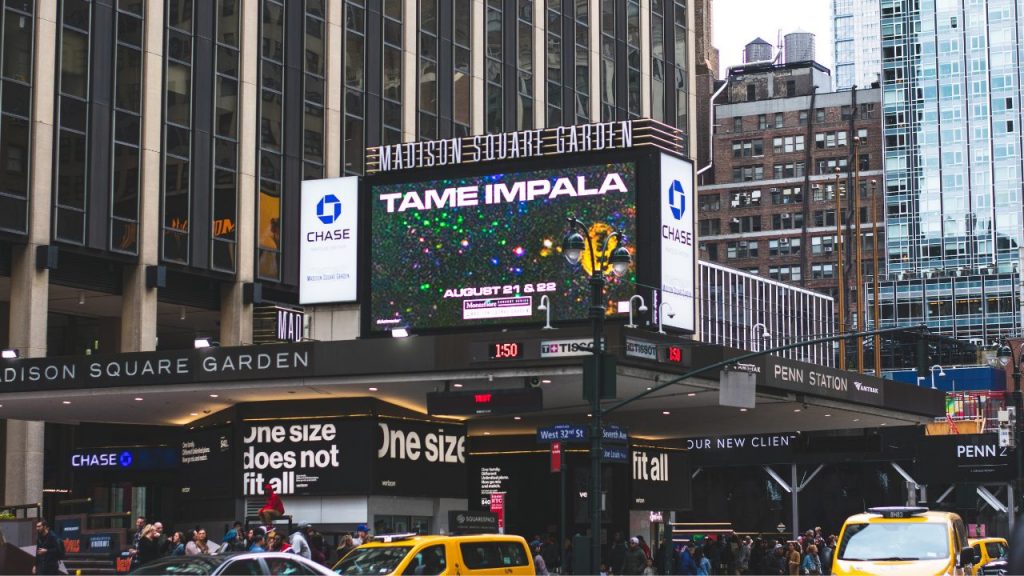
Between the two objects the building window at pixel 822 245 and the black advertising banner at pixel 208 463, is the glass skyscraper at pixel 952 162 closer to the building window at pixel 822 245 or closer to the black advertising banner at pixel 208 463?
the building window at pixel 822 245

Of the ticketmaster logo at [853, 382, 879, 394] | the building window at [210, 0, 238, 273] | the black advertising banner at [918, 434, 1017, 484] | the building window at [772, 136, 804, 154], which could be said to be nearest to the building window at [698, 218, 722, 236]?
the building window at [772, 136, 804, 154]

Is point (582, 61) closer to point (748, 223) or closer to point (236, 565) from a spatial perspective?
point (236, 565)

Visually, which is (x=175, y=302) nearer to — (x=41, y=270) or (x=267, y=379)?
(x=41, y=270)

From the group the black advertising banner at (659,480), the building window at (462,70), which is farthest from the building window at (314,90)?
the black advertising banner at (659,480)

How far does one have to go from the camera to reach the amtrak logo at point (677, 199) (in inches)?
1681

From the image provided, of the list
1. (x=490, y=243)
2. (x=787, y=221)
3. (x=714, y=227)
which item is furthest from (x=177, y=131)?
(x=714, y=227)

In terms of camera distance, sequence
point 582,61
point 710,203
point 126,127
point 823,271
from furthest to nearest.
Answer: point 710,203, point 823,271, point 582,61, point 126,127

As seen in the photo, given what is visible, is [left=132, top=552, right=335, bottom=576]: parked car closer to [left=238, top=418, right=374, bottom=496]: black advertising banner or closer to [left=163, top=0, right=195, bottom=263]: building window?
[left=238, top=418, right=374, bottom=496]: black advertising banner

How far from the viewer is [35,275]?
52.8 metres

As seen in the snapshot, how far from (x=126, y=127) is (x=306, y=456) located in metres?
20.0

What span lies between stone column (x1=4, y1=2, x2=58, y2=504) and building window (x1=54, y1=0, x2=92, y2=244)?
0.52m

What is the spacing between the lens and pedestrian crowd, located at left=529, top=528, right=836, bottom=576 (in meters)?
41.6

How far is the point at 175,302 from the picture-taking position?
2350 inches

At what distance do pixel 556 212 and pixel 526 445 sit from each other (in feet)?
Answer: 39.2
